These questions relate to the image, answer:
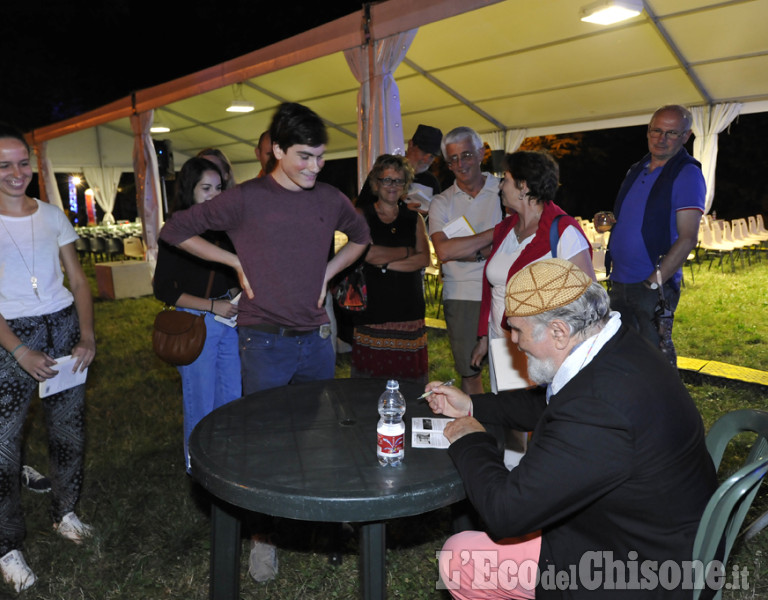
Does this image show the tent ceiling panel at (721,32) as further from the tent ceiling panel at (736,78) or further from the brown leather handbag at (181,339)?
the brown leather handbag at (181,339)

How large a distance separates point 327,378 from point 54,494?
158 centimetres

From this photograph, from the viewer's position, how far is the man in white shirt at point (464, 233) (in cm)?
346

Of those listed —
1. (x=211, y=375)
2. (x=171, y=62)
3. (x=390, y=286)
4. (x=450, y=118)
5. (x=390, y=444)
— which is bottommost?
(x=211, y=375)

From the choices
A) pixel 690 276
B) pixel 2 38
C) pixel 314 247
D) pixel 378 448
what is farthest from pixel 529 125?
pixel 2 38

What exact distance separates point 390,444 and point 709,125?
1076 centimetres

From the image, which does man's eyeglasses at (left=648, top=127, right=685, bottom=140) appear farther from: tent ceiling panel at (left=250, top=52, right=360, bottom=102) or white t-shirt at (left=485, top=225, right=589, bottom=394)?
tent ceiling panel at (left=250, top=52, right=360, bottom=102)

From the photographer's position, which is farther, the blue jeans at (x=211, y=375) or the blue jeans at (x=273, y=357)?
the blue jeans at (x=211, y=375)

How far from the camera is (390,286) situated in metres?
3.46

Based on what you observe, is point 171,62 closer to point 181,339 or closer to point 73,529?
point 181,339

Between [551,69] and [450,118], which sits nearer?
[551,69]

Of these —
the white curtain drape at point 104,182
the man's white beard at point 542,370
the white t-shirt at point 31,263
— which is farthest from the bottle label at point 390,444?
the white curtain drape at point 104,182

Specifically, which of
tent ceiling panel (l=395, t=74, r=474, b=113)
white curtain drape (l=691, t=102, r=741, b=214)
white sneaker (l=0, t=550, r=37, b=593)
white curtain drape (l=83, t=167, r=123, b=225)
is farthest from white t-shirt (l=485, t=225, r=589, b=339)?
white curtain drape (l=83, t=167, r=123, b=225)

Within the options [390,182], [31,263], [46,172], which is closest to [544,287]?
[390,182]

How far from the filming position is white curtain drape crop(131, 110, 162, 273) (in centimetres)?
1048
